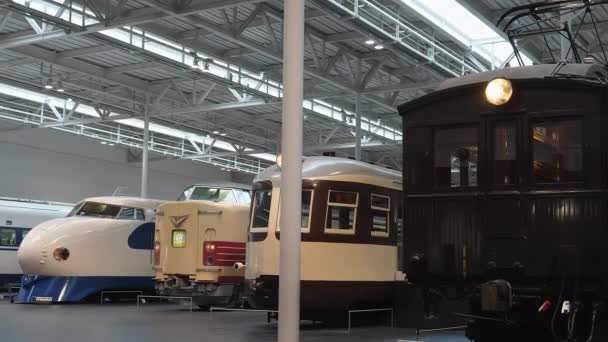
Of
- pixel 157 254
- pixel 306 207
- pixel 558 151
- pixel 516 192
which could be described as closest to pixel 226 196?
pixel 157 254

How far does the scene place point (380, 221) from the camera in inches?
492

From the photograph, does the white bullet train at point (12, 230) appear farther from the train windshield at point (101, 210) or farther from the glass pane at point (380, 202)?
the glass pane at point (380, 202)

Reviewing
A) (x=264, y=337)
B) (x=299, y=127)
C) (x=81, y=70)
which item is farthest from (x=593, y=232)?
(x=81, y=70)

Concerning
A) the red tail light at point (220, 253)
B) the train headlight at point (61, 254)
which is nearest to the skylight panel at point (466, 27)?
the red tail light at point (220, 253)

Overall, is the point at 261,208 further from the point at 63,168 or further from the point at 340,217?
the point at 63,168

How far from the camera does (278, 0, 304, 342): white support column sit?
7.26 meters

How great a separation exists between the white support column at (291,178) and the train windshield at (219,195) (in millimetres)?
8295

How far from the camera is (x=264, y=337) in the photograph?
1062 centimetres

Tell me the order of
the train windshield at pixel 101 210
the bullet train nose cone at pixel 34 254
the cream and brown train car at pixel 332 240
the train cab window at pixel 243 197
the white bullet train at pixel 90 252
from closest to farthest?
the cream and brown train car at pixel 332 240 → the train cab window at pixel 243 197 → the bullet train nose cone at pixel 34 254 → the white bullet train at pixel 90 252 → the train windshield at pixel 101 210

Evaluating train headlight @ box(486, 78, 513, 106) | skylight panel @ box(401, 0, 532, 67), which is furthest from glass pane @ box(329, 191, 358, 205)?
skylight panel @ box(401, 0, 532, 67)

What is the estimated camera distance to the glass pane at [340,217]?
1179 cm

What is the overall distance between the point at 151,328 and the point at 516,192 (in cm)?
677

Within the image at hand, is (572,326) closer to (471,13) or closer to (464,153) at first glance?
(464,153)

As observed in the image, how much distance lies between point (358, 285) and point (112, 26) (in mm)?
8688
